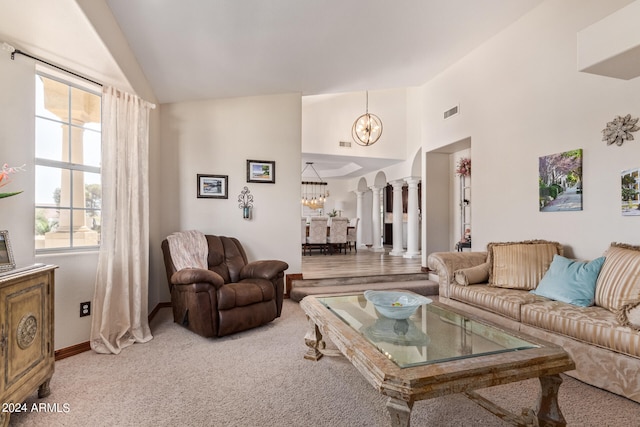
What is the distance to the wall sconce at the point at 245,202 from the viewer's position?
442 centimetres

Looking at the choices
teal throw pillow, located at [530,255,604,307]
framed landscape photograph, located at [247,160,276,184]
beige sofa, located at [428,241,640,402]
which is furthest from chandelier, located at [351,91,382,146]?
teal throw pillow, located at [530,255,604,307]

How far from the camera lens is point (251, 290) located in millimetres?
3180

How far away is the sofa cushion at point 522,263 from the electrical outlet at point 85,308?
3.72m

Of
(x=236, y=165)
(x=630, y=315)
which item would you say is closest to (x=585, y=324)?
(x=630, y=315)

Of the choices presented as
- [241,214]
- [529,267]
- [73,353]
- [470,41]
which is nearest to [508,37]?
[470,41]

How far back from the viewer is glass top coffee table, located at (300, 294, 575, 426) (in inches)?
51.4

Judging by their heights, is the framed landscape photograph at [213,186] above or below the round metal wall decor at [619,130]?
below

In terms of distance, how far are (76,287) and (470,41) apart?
16.4 feet

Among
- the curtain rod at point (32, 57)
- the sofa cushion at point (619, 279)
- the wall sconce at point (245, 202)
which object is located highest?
the curtain rod at point (32, 57)

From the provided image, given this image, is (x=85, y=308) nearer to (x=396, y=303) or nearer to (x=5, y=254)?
(x=5, y=254)

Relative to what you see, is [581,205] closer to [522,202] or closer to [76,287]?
[522,202]

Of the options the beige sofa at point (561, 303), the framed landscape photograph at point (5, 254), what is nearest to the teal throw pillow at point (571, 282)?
the beige sofa at point (561, 303)

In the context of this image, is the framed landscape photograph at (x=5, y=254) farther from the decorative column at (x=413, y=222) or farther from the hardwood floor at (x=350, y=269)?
the decorative column at (x=413, y=222)

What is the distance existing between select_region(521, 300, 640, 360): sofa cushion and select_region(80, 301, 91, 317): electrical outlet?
357cm
